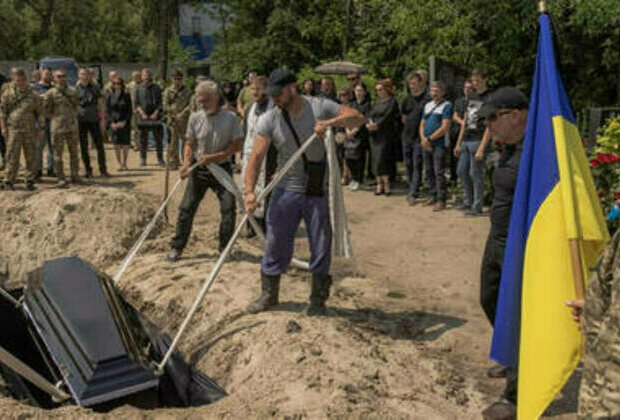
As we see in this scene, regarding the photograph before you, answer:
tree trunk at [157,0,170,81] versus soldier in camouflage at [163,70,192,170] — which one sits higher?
tree trunk at [157,0,170,81]

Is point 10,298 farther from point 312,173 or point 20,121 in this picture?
point 20,121

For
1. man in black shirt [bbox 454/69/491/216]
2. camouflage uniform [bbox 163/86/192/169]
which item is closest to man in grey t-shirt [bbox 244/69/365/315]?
man in black shirt [bbox 454/69/491/216]

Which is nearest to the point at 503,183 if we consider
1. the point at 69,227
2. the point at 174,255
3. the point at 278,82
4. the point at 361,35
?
the point at 278,82

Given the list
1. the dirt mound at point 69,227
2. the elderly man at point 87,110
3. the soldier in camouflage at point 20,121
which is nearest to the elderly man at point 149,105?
the elderly man at point 87,110

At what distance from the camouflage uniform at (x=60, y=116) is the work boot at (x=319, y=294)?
6.89 metres

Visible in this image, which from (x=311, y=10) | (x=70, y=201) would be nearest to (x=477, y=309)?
(x=70, y=201)

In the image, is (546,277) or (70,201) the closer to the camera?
(546,277)

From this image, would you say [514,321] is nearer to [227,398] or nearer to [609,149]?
[227,398]

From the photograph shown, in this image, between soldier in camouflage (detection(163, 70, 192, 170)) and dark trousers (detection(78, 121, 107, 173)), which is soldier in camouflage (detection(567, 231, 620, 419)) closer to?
soldier in camouflage (detection(163, 70, 192, 170))

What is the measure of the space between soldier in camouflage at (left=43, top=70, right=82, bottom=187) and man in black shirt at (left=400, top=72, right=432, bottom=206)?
5.52 metres

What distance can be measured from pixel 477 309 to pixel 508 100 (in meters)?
2.64

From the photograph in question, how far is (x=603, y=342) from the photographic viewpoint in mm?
2010

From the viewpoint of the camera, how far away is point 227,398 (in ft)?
12.8

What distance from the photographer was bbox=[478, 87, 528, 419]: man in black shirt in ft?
12.4
